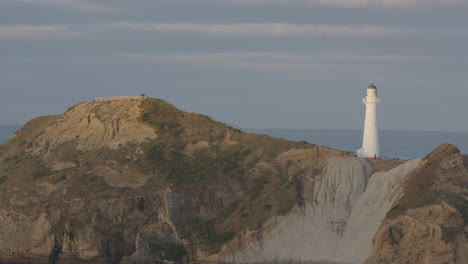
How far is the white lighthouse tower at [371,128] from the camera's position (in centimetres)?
6738

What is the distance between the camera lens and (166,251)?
5444 cm

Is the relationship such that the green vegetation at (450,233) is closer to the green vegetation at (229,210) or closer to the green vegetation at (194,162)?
the green vegetation at (229,210)

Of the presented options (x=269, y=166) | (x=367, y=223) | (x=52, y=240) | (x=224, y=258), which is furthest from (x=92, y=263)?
(x=367, y=223)

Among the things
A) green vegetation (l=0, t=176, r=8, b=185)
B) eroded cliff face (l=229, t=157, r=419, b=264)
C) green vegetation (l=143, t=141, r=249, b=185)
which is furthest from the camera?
green vegetation (l=0, t=176, r=8, b=185)

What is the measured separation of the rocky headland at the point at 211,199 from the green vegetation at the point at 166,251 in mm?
86

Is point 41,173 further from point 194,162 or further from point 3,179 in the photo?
point 194,162

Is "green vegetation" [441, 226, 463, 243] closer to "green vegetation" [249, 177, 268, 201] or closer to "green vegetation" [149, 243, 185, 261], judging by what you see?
"green vegetation" [249, 177, 268, 201]

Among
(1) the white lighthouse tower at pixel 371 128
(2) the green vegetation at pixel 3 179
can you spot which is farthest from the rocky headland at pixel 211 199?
(1) the white lighthouse tower at pixel 371 128

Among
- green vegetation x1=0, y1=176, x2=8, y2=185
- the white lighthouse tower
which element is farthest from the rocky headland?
the white lighthouse tower

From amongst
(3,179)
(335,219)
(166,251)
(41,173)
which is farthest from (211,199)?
(3,179)

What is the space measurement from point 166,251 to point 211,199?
18.4 ft

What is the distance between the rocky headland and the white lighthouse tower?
21.6 ft

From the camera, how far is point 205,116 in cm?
6556

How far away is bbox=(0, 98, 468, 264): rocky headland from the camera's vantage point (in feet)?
168
